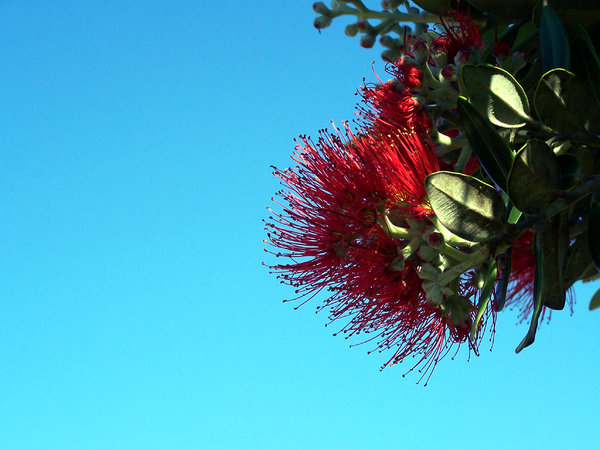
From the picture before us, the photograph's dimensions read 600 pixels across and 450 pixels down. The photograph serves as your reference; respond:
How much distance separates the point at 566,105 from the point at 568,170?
0.46 ft

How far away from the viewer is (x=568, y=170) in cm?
147

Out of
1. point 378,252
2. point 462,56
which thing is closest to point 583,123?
point 462,56

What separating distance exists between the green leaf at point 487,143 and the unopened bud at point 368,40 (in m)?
0.79

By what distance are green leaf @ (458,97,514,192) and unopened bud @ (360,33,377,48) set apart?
787mm

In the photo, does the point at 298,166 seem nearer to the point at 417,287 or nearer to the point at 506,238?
the point at 417,287

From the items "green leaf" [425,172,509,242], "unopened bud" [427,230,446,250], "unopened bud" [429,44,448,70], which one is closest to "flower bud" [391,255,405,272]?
"unopened bud" [427,230,446,250]

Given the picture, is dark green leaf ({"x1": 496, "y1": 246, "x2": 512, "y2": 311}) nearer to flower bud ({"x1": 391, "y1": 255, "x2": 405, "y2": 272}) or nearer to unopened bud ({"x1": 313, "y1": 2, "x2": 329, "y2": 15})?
flower bud ({"x1": 391, "y1": 255, "x2": 405, "y2": 272})

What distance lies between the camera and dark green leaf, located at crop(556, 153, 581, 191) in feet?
4.77

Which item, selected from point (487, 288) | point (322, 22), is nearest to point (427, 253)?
point (487, 288)

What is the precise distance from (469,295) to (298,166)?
55cm

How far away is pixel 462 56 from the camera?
1773mm

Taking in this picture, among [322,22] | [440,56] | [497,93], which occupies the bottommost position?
[497,93]

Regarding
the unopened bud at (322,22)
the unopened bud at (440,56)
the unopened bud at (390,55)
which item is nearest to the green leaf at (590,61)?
the unopened bud at (440,56)

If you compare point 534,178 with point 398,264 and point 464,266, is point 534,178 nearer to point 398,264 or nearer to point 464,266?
point 464,266
